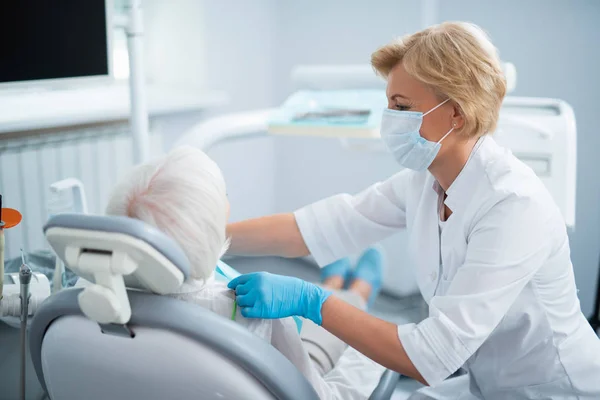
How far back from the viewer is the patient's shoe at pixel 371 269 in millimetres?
2537

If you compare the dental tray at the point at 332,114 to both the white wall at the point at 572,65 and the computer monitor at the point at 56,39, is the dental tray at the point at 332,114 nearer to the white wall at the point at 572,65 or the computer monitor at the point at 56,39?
the computer monitor at the point at 56,39

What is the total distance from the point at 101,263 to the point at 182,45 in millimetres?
2525

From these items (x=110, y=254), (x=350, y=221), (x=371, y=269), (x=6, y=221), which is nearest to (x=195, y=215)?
(x=110, y=254)

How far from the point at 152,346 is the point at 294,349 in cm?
34

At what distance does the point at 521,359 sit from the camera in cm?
135

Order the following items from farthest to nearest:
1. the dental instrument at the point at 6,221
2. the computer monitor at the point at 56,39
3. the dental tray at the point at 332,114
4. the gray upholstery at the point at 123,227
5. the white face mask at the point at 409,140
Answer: the dental tray at the point at 332,114 < the computer monitor at the point at 56,39 < the white face mask at the point at 409,140 < the dental instrument at the point at 6,221 < the gray upholstery at the point at 123,227

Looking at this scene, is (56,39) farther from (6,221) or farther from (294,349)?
(294,349)

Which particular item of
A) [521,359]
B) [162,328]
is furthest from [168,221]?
[521,359]

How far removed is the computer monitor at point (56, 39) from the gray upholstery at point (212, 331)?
110cm

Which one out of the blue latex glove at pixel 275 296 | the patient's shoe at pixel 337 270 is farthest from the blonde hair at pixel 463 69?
the patient's shoe at pixel 337 270

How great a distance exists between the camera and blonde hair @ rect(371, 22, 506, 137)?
4.20 feet

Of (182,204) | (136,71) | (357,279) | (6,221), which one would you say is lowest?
(357,279)

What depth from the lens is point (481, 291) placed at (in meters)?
1.17

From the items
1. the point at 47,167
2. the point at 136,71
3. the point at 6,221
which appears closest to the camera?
the point at 6,221
